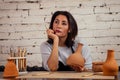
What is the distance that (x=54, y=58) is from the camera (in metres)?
2.16

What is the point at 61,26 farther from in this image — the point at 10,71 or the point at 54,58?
the point at 10,71

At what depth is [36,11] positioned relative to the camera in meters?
3.38

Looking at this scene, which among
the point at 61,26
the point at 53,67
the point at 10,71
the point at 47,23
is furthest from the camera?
the point at 47,23

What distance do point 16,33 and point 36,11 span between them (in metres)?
0.39

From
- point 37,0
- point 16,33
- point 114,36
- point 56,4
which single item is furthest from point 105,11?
point 16,33

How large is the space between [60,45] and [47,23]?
100 cm

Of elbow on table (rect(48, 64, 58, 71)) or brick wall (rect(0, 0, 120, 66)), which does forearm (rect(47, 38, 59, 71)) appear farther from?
brick wall (rect(0, 0, 120, 66))

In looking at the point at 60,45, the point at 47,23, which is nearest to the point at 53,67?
the point at 60,45

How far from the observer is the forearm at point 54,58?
6.95 ft

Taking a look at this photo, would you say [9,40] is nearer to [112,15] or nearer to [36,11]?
[36,11]

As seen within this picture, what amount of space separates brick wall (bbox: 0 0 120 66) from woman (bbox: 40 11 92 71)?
843 millimetres

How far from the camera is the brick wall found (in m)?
3.31

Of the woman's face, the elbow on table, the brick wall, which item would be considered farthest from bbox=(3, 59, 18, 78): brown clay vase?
the brick wall

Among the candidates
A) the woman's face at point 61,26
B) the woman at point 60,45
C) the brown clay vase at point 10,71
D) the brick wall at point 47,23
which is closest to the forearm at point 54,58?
the woman at point 60,45
